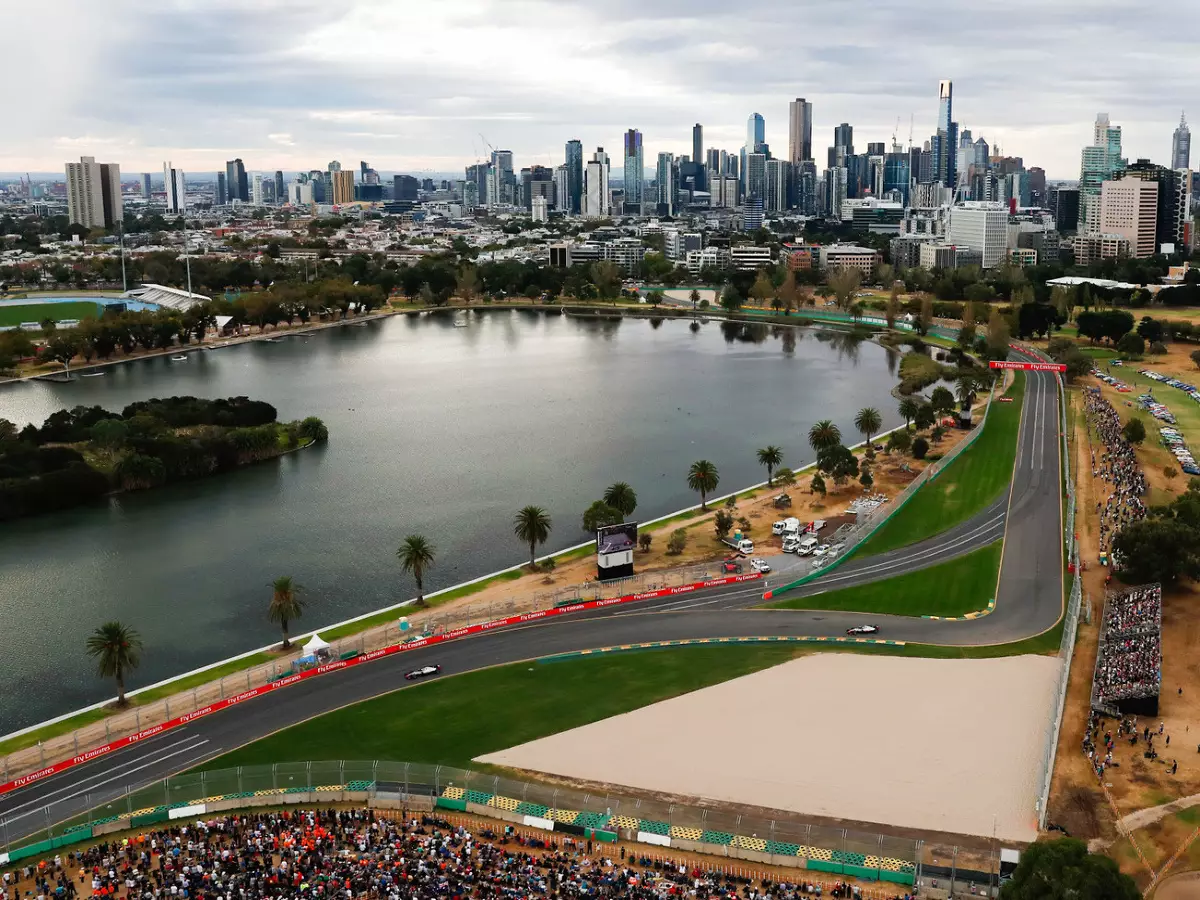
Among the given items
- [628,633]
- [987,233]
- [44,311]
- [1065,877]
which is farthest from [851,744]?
[987,233]

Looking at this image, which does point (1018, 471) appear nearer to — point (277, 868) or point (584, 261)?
point (277, 868)

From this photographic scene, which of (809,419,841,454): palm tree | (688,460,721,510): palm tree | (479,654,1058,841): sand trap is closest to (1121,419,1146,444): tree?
(809,419,841,454): palm tree

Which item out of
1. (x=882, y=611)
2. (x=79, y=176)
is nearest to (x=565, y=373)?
(x=882, y=611)

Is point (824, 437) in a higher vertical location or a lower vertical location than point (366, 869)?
higher

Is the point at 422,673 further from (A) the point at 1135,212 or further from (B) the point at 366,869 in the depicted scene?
(A) the point at 1135,212

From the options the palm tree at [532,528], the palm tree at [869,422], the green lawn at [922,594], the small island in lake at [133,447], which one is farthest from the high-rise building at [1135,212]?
the palm tree at [532,528]

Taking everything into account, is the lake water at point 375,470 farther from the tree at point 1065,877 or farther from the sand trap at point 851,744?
the tree at point 1065,877
